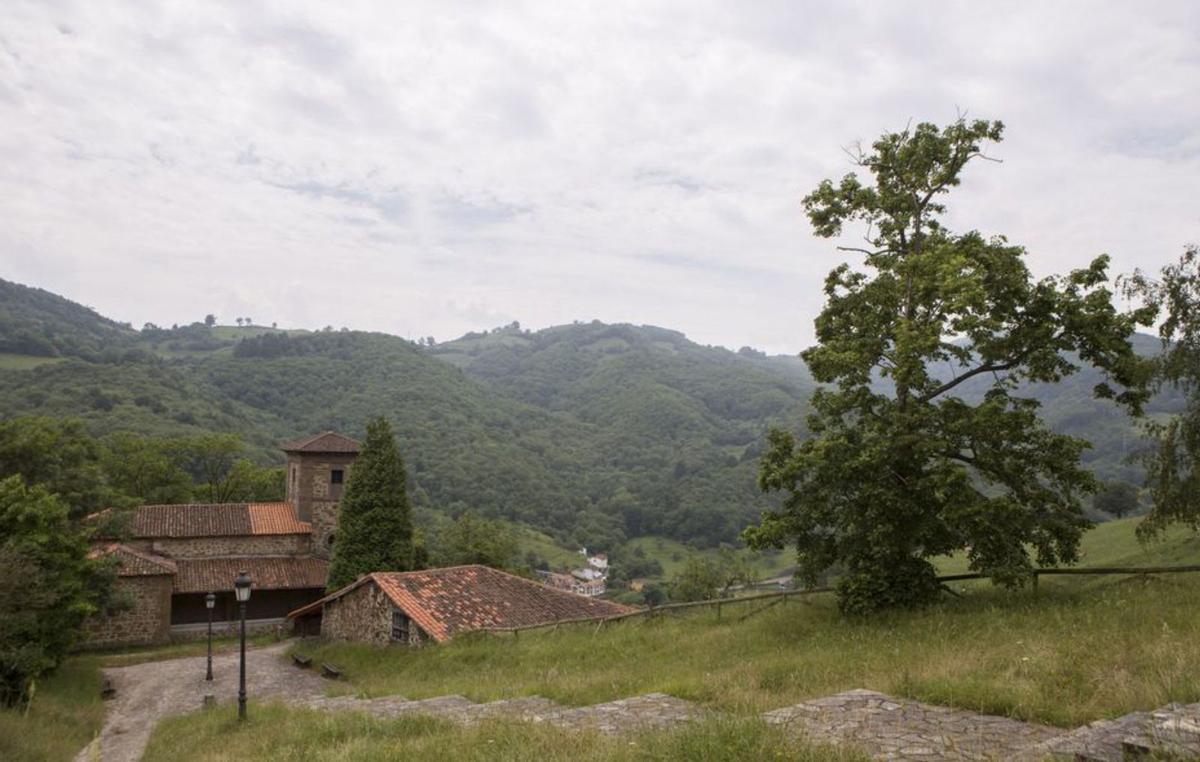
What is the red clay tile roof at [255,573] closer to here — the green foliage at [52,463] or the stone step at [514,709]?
the green foliage at [52,463]

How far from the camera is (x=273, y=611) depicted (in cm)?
3678

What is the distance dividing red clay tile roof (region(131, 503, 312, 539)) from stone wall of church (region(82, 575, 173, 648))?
3.51 metres

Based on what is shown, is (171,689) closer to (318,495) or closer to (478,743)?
(318,495)

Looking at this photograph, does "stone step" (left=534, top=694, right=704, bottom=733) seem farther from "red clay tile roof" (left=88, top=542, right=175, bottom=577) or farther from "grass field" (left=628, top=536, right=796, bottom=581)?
"grass field" (left=628, top=536, right=796, bottom=581)

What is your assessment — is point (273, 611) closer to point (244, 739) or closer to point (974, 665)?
point (244, 739)

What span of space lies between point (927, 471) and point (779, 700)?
6.99m

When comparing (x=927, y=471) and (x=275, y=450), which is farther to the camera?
(x=275, y=450)

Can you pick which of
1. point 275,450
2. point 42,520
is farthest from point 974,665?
point 275,450

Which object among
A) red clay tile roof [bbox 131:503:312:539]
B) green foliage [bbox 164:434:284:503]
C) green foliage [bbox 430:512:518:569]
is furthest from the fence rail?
green foliage [bbox 164:434:284:503]

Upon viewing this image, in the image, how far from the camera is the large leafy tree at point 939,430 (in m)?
13.7

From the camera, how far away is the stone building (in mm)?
23297

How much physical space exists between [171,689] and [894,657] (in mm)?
23555

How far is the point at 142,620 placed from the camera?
32781mm

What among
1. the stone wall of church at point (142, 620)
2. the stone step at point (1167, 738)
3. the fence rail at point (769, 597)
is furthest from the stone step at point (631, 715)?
the stone wall of church at point (142, 620)
